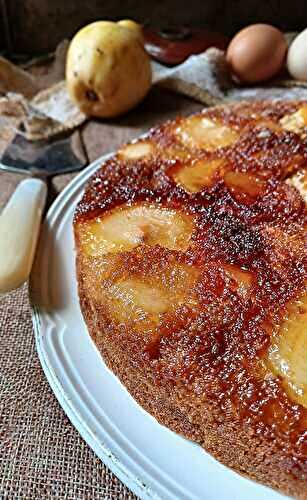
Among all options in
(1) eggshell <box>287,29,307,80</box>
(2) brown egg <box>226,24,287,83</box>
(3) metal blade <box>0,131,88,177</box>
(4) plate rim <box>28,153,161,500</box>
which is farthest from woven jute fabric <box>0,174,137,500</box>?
(1) eggshell <box>287,29,307,80</box>

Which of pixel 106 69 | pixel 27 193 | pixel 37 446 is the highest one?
pixel 106 69

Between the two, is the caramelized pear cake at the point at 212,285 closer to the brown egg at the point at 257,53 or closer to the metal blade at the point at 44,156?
the metal blade at the point at 44,156

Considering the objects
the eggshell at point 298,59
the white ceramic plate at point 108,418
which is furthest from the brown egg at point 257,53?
the white ceramic plate at point 108,418

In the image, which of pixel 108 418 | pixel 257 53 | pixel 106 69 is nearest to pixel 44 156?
pixel 106 69

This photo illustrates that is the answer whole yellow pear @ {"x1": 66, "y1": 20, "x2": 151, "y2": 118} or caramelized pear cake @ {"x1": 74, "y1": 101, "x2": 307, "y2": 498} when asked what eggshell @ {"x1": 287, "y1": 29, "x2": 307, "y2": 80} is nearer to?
whole yellow pear @ {"x1": 66, "y1": 20, "x2": 151, "y2": 118}

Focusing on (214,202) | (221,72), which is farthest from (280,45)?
(214,202)

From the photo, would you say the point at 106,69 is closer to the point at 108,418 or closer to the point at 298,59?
the point at 298,59
